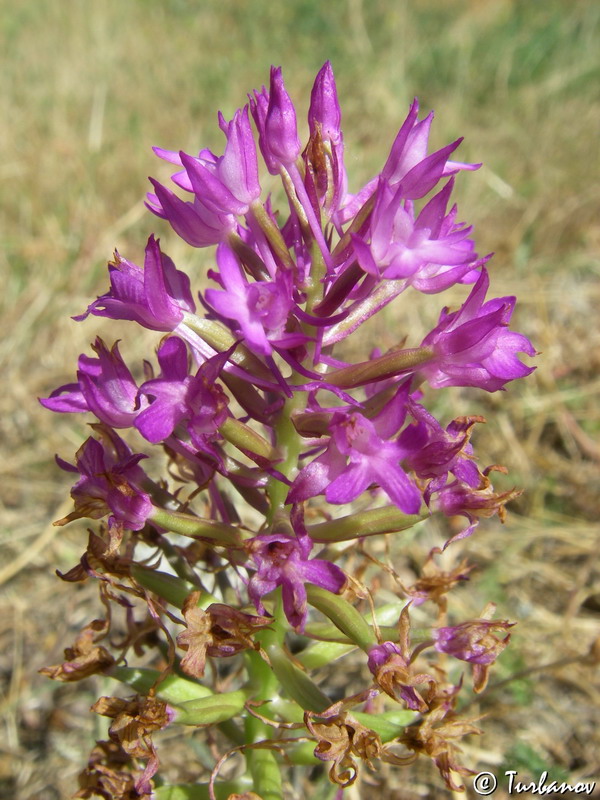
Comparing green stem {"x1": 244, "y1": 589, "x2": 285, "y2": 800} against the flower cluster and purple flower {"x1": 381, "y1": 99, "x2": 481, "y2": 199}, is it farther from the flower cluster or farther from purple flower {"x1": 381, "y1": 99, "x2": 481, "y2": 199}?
purple flower {"x1": 381, "y1": 99, "x2": 481, "y2": 199}

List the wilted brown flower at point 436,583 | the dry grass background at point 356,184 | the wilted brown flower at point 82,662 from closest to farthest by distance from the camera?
the wilted brown flower at point 82,662
the wilted brown flower at point 436,583
the dry grass background at point 356,184

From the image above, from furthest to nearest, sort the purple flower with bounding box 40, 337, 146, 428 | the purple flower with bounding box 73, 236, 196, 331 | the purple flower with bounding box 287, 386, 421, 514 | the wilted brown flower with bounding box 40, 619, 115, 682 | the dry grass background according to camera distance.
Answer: the dry grass background < the wilted brown flower with bounding box 40, 619, 115, 682 < the purple flower with bounding box 40, 337, 146, 428 < the purple flower with bounding box 73, 236, 196, 331 < the purple flower with bounding box 287, 386, 421, 514

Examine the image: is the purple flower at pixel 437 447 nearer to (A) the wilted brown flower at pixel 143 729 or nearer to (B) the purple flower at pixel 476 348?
(B) the purple flower at pixel 476 348

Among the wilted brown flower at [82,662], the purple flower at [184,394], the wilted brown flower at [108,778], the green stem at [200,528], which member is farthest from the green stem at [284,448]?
the wilted brown flower at [108,778]

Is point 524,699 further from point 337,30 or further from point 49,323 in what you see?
point 337,30

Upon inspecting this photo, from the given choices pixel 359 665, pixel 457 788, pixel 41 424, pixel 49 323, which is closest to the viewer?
pixel 457 788

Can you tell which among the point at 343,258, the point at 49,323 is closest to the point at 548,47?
the point at 49,323

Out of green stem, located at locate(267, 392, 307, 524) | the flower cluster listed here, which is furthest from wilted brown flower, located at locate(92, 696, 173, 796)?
green stem, located at locate(267, 392, 307, 524)
